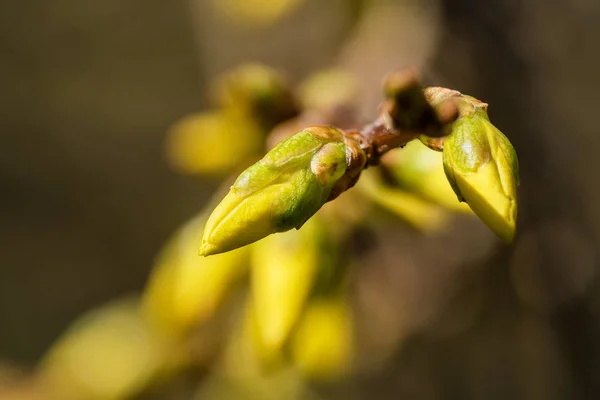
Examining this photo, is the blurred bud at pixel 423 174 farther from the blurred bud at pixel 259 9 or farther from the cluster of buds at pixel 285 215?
the blurred bud at pixel 259 9

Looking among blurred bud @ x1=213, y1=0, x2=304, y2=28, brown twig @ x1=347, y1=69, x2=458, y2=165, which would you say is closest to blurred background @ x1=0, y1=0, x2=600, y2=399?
blurred bud @ x1=213, y1=0, x2=304, y2=28

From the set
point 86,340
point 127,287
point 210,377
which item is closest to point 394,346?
point 210,377

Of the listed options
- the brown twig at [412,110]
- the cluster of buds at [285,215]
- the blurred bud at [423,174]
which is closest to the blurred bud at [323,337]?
the cluster of buds at [285,215]

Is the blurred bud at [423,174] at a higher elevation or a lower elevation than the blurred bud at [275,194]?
higher

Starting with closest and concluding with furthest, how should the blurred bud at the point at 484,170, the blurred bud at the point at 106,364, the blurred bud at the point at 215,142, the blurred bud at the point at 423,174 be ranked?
the blurred bud at the point at 484,170, the blurred bud at the point at 423,174, the blurred bud at the point at 215,142, the blurred bud at the point at 106,364

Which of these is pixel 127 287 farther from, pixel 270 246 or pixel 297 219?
pixel 297 219

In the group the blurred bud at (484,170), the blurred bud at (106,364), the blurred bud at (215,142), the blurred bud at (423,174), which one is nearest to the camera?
the blurred bud at (484,170)
